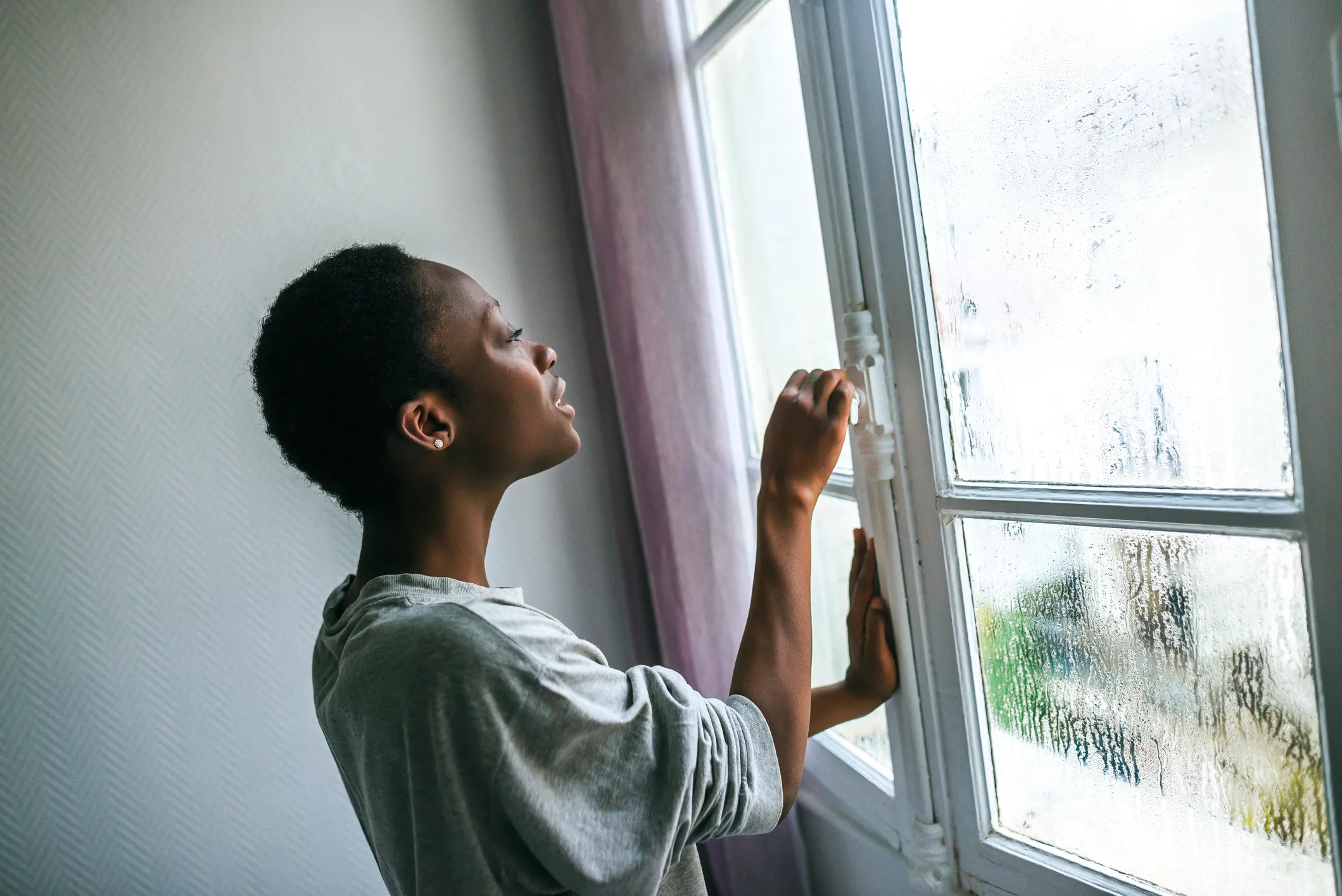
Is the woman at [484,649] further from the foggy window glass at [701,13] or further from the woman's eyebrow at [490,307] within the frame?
the foggy window glass at [701,13]

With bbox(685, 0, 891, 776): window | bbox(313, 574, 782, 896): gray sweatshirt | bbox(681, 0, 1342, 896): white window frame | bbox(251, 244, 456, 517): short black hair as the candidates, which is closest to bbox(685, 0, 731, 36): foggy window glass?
bbox(685, 0, 891, 776): window

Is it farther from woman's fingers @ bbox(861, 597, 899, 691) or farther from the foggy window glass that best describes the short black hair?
the foggy window glass

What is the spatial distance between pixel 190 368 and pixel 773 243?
850mm

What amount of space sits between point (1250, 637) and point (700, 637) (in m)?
0.78

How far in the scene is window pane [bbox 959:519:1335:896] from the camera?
680 mm

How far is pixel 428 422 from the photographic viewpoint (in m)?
0.84

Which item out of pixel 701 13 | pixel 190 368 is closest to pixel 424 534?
pixel 190 368

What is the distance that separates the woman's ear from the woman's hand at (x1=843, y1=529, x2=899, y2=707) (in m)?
0.48

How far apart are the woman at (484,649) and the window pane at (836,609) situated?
0.16 m

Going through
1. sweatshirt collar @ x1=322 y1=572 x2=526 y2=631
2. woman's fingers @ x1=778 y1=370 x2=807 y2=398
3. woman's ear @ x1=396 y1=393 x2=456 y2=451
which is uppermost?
woman's ear @ x1=396 y1=393 x2=456 y2=451

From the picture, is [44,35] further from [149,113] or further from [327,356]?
[327,356]

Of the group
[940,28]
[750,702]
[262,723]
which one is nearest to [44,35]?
[262,723]

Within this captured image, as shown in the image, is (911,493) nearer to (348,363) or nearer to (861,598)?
(861,598)

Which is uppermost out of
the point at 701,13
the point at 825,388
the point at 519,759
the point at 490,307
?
the point at 701,13
